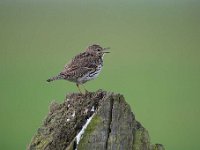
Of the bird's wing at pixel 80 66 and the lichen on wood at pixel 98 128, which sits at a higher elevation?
the bird's wing at pixel 80 66

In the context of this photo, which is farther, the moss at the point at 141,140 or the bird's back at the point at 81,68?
the bird's back at the point at 81,68

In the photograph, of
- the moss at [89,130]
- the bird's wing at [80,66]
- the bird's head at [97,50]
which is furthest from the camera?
the bird's head at [97,50]

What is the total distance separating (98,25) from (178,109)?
14.3 m

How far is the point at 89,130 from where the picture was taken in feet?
12.9

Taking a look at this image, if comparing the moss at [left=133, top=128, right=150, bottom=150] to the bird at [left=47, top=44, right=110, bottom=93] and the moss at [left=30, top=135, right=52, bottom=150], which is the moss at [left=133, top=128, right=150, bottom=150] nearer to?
the moss at [left=30, top=135, right=52, bottom=150]

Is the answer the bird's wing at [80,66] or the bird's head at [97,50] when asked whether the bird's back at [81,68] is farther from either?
the bird's head at [97,50]

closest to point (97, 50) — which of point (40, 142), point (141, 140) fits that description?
point (40, 142)

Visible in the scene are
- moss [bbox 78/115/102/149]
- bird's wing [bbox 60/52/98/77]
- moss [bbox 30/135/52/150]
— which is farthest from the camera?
bird's wing [bbox 60/52/98/77]

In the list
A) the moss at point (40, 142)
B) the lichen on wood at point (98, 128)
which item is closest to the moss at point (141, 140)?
the lichen on wood at point (98, 128)

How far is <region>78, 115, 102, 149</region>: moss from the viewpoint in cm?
391

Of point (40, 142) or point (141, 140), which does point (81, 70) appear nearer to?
point (40, 142)

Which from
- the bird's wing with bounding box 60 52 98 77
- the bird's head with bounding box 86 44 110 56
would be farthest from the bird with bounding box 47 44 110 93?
the bird's head with bounding box 86 44 110 56

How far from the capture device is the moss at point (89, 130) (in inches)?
154

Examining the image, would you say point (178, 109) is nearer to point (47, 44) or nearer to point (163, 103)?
point (163, 103)
